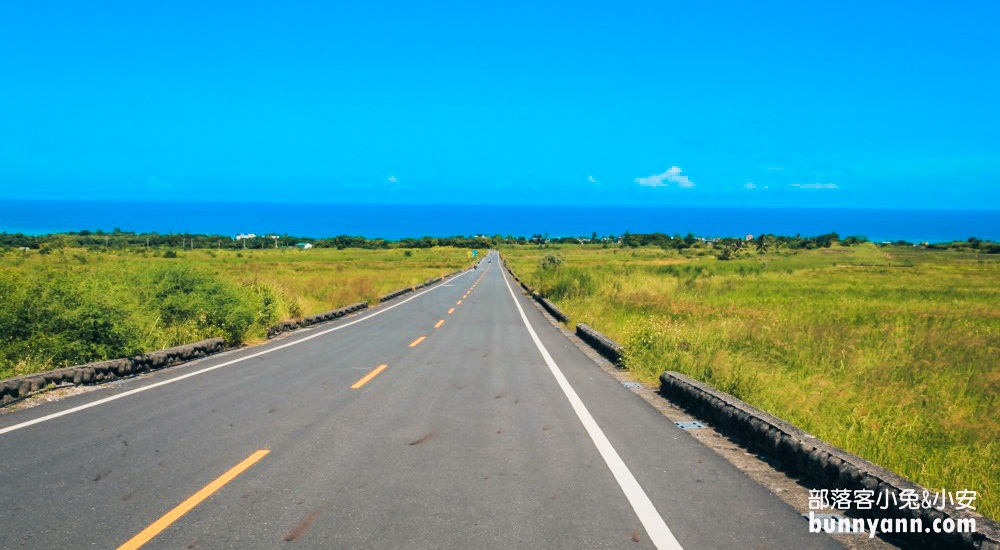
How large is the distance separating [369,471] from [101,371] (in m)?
7.29

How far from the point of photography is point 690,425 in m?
7.98

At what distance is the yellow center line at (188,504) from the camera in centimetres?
433

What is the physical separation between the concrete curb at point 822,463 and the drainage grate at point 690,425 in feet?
0.64

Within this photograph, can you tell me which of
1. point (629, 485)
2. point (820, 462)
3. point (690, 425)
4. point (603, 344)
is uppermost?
point (820, 462)

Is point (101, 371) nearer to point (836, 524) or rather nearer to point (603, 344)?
point (603, 344)

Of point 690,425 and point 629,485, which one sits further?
point 690,425

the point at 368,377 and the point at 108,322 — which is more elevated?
the point at 108,322

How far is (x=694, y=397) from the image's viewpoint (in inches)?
345

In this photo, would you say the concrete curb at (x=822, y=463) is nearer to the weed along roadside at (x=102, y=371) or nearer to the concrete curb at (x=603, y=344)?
the concrete curb at (x=603, y=344)

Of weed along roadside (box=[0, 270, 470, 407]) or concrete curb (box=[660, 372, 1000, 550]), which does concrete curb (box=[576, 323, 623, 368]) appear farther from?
weed along roadside (box=[0, 270, 470, 407])

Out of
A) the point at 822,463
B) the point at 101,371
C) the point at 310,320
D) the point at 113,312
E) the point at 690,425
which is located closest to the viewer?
the point at 822,463

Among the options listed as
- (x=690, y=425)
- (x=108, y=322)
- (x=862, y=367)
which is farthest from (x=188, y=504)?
(x=862, y=367)

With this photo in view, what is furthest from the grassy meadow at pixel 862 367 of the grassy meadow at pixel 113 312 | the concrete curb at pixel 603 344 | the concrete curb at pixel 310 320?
the grassy meadow at pixel 113 312

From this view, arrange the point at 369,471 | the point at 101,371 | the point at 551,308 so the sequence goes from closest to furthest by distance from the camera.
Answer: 1. the point at 369,471
2. the point at 101,371
3. the point at 551,308
